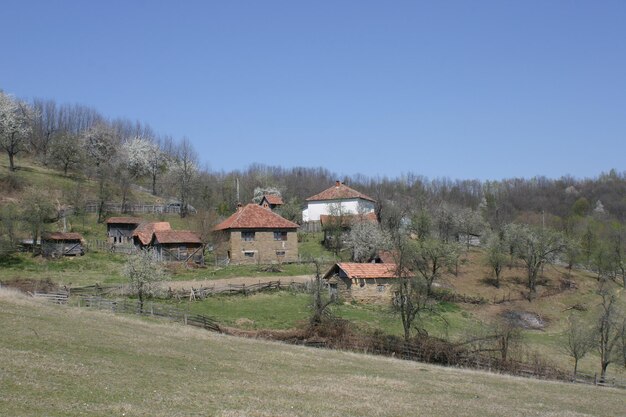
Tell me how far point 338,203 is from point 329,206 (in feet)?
5.61

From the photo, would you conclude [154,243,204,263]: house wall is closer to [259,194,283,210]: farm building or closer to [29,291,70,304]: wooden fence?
[29,291,70,304]: wooden fence

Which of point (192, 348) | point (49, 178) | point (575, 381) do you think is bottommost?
point (575, 381)

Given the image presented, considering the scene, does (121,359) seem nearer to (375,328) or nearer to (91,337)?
(91,337)

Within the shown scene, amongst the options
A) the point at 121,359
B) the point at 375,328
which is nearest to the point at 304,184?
the point at 375,328

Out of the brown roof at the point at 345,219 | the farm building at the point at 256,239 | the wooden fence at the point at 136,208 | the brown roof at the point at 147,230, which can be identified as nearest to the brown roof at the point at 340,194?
the brown roof at the point at 345,219

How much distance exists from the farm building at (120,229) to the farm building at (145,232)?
0.82m

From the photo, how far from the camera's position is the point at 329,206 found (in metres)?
91.3

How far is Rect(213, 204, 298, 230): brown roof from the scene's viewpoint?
70250 mm

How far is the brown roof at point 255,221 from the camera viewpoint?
70.2m

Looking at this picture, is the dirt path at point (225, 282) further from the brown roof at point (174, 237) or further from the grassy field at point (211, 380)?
the grassy field at point (211, 380)

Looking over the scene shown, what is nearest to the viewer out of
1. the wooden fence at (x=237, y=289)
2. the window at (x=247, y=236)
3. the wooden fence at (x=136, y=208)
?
the wooden fence at (x=237, y=289)

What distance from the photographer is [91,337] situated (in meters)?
28.1

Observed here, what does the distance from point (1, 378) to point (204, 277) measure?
132 ft

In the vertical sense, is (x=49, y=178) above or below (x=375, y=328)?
above
